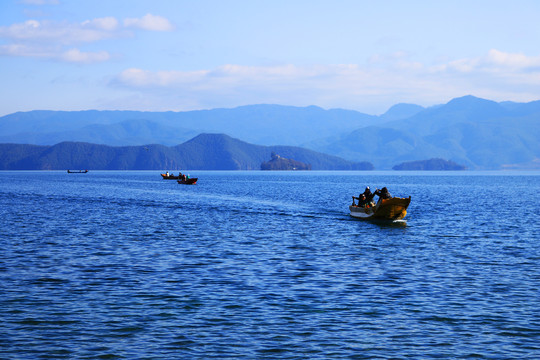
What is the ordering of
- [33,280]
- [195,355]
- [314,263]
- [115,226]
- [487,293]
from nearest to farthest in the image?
[195,355]
[487,293]
[33,280]
[314,263]
[115,226]

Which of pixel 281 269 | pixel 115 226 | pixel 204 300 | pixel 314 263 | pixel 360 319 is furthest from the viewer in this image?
pixel 115 226

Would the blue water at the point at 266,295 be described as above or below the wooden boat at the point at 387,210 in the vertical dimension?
below

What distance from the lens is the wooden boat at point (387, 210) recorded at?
5894 centimetres

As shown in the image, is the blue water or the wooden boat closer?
the blue water

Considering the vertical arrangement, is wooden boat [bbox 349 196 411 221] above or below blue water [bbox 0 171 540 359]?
above

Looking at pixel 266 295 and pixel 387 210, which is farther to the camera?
pixel 387 210

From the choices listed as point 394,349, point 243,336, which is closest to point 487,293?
point 394,349

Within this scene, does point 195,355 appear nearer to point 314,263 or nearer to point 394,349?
point 394,349

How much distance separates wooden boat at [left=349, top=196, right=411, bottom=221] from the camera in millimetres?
58938

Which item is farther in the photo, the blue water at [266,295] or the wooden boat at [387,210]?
the wooden boat at [387,210]

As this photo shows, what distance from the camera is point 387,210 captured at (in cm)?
5988

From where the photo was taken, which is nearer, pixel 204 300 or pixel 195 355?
pixel 195 355

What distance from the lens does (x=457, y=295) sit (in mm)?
26109

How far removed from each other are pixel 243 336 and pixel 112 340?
4163 mm
